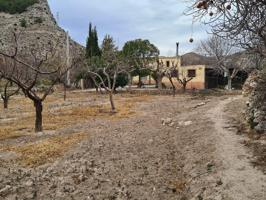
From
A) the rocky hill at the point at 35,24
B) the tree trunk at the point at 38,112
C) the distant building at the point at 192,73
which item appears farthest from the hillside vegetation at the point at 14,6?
the tree trunk at the point at 38,112

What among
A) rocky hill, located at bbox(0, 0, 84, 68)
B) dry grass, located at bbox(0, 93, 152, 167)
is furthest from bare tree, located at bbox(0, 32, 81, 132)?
rocky hill, located at bbox(0, 0, 84, 68)

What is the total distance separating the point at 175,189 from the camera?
11.7 meters

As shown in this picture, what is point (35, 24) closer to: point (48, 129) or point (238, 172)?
point (48, 129)

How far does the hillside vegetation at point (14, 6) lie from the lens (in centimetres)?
13938

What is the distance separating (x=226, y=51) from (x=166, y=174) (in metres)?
57.4

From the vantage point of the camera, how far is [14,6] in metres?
140

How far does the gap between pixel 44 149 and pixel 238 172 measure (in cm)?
801

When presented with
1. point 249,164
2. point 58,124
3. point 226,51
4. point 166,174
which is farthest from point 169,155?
point 226,51

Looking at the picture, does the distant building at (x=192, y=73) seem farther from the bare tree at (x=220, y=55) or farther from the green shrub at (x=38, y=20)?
the green shrub at (x=38, y=20)

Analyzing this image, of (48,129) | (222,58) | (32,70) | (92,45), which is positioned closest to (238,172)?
(48,129)

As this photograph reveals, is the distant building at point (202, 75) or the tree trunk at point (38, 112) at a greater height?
the distant building at point (202, 75)

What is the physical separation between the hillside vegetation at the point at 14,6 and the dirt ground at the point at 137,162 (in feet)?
402

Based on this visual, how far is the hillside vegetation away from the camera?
13938 centimetres

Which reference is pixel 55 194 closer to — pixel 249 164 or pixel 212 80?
pixel 249 164
